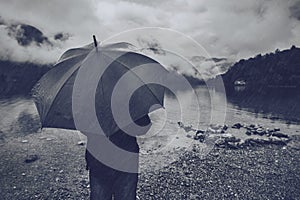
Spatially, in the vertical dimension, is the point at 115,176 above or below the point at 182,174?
above

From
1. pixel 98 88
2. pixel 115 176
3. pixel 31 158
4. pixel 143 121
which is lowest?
pixel 31 158

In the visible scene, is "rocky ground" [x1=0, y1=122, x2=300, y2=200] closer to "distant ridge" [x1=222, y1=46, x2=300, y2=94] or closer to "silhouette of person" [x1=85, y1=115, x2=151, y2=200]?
"silhouette of person" [x1=85, y1=115, x2=151, y2=200]

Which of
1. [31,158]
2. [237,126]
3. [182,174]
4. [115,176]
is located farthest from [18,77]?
[115,176]

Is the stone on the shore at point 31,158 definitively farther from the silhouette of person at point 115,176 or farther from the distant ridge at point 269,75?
the distant ridge at point 269,75

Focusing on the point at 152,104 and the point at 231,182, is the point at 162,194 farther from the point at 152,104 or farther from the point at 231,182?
the point at 152,104

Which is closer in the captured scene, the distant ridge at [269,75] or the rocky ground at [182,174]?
the rocky ground at [182,174]

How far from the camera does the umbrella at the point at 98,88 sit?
2.07m

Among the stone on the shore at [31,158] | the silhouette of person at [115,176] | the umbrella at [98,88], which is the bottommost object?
the stone on the shore at [31,158]

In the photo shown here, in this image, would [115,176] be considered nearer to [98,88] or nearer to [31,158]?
[98,88]

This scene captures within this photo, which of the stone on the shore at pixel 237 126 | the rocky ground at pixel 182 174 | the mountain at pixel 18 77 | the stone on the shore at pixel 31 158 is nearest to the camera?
the rocky ground at pixel 182 174

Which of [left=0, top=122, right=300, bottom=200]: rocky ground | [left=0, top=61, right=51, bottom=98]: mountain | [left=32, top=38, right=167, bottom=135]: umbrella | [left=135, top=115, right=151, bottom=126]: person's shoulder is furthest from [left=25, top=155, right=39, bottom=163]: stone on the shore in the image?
[left=0, top=61, right=51, bottom=98]: mountain

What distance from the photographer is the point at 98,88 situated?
2.12 m

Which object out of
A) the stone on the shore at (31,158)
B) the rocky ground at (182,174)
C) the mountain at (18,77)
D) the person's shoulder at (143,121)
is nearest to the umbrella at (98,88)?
the person's shoulder at (143,121)

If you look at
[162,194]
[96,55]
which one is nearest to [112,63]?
[96,55]
